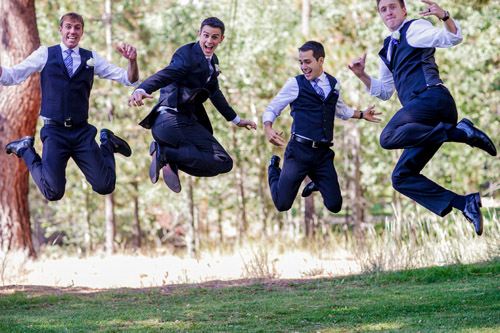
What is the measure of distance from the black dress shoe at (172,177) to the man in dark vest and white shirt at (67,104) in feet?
1.80

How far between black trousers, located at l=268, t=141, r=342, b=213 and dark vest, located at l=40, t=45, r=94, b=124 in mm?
2122

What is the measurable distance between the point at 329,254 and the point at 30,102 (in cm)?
559

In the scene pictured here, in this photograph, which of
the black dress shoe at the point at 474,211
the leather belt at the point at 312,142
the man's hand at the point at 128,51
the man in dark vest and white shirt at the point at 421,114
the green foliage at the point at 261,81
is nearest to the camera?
the black dress shoe at the point at 474,211

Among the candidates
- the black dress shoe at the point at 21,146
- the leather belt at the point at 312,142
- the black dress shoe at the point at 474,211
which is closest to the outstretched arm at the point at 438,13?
the black dress shoe at the point at 474,211

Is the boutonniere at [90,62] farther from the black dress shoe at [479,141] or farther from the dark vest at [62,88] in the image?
the black dress shoe at [479,141]

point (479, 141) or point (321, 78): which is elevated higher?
point (321, 78)

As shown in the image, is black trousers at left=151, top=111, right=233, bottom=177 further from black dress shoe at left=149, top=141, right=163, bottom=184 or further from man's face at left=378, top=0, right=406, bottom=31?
man's face at left=378, top=0, right=406, bottom=31

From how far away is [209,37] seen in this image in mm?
6242

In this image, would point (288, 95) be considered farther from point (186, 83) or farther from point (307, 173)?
point (186, 83)

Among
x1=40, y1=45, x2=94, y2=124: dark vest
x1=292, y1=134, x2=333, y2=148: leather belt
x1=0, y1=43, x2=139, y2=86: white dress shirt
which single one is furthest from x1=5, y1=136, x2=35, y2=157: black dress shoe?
x1=292, y1=134, x2=333, y2=148: leather belt

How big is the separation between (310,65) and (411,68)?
1.18 m

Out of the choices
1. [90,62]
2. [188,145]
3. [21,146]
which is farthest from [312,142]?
[21,146]

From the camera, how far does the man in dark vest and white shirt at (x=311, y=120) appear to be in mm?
6434

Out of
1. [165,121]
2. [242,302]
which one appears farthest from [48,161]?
[242,302]
